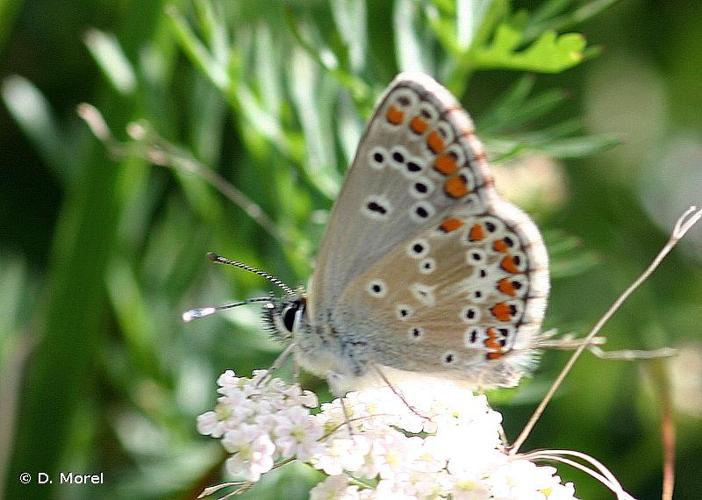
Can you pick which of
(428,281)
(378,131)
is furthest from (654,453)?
(378,131)

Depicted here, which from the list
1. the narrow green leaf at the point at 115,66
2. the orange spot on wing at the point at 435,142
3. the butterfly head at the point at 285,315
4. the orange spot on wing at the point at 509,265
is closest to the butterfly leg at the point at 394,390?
the butterfly head at the point at 285,315

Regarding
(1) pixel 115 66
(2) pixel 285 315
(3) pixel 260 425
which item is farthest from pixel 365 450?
(1) pixel 115 66

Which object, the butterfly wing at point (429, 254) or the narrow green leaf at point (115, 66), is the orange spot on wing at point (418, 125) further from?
the narrow green leaf at point (115, 66)

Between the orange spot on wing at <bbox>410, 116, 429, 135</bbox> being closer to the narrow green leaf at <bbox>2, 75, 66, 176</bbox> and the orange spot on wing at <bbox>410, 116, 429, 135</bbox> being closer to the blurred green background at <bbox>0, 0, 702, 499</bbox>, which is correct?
the blurred green background at <bbox>0, 0, 702, 499</bbox>

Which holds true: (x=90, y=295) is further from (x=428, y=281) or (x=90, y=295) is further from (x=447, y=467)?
(x=447, y=467)

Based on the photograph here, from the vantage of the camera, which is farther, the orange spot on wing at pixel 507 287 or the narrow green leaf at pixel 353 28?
the narrow green leaf at pixel 353 28

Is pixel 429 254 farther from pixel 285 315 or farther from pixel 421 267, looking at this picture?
pixel 285 315
